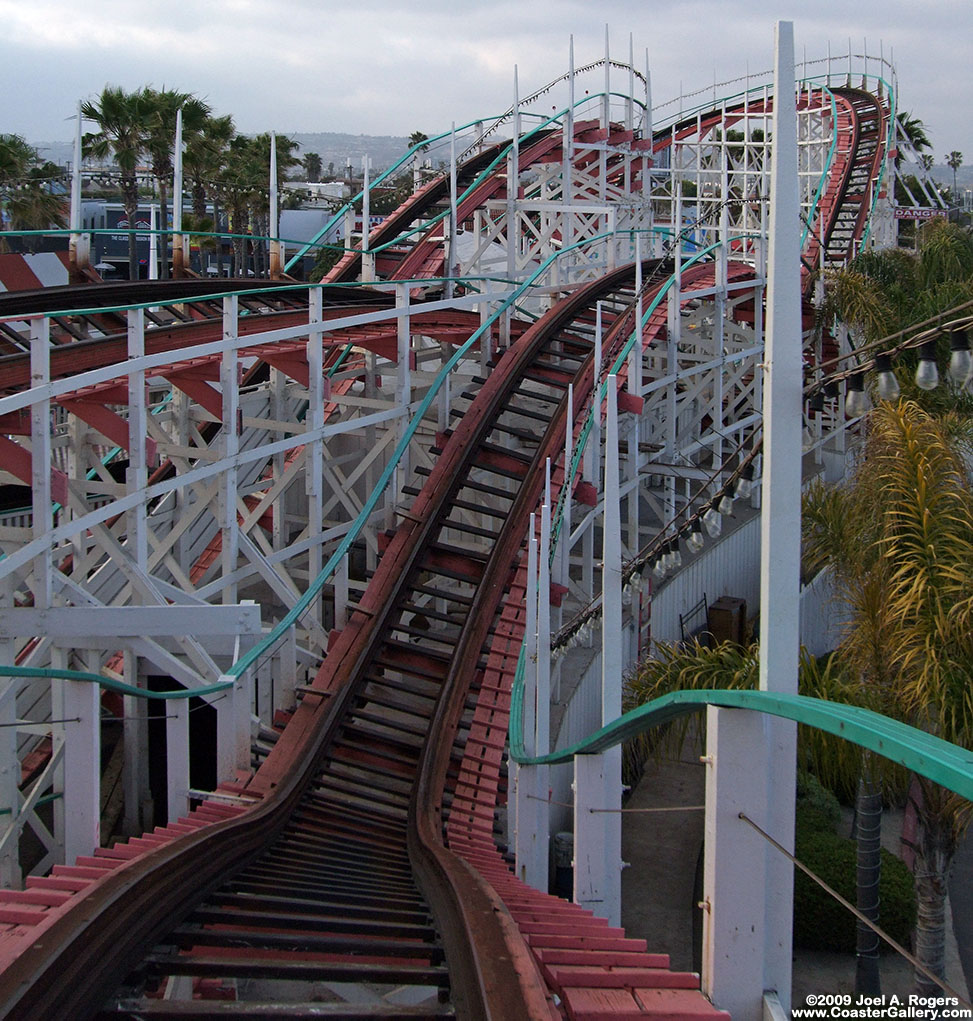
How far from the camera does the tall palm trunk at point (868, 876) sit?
21.5ft

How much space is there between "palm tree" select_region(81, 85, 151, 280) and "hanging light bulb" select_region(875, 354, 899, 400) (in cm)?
2089

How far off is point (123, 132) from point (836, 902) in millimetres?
21070

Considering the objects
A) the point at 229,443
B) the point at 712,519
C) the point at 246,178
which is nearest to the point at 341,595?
the point at 229,443

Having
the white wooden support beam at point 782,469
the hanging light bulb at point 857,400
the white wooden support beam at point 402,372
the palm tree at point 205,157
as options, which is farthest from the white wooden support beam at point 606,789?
the palm tree at point 205,157

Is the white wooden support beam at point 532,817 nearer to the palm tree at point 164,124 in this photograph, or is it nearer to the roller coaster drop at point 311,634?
the roller coaster drop at point 311,634

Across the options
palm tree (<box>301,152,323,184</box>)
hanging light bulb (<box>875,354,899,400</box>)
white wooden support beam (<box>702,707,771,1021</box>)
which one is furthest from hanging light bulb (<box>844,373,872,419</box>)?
palm tree (<box>301,152,323,184</box>)

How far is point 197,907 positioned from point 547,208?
1476 cm

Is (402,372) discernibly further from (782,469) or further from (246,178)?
(246,178)

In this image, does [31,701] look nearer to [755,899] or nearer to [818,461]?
[755,899]

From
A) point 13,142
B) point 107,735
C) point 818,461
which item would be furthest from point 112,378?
point 13,142

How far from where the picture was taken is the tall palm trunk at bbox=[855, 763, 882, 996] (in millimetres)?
6566

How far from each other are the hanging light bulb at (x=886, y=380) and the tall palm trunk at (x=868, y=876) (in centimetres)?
303

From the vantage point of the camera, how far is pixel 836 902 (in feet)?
25.1

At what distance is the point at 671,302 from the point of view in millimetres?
13773
